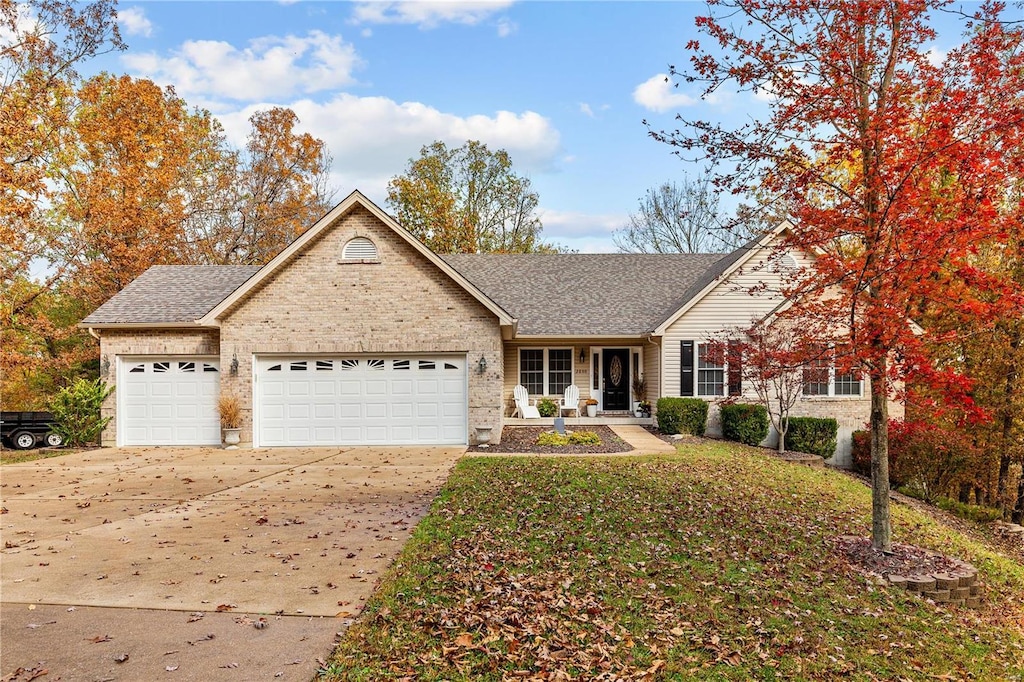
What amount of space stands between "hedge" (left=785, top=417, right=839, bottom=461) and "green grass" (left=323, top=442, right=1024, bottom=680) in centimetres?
668

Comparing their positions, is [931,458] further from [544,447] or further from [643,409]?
A: [544,447]

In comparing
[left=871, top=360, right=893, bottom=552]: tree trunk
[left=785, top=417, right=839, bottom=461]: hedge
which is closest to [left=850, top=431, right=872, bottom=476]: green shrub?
[left=785, top=417, right=839, bottom=461]: hedge

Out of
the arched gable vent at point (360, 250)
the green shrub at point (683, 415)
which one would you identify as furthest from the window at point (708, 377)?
the arched gable vent at point (360, 250)

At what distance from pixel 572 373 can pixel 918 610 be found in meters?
13.5

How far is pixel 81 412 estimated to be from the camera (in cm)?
1525

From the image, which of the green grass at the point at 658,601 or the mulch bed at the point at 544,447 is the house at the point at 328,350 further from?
the green grass at the point at 658,601

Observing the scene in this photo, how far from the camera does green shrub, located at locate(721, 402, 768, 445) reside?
16.0 meters

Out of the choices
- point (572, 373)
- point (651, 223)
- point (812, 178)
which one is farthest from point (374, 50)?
point (651, 223)

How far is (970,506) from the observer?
12.8 meters

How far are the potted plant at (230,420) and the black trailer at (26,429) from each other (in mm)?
5002

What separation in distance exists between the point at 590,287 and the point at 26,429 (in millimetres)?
16545

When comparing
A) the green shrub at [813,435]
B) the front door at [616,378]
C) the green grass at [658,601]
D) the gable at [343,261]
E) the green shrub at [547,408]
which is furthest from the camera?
the front door at [616,378]

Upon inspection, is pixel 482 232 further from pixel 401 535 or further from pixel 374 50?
pixel 401 535

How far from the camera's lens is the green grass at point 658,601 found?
448cm
